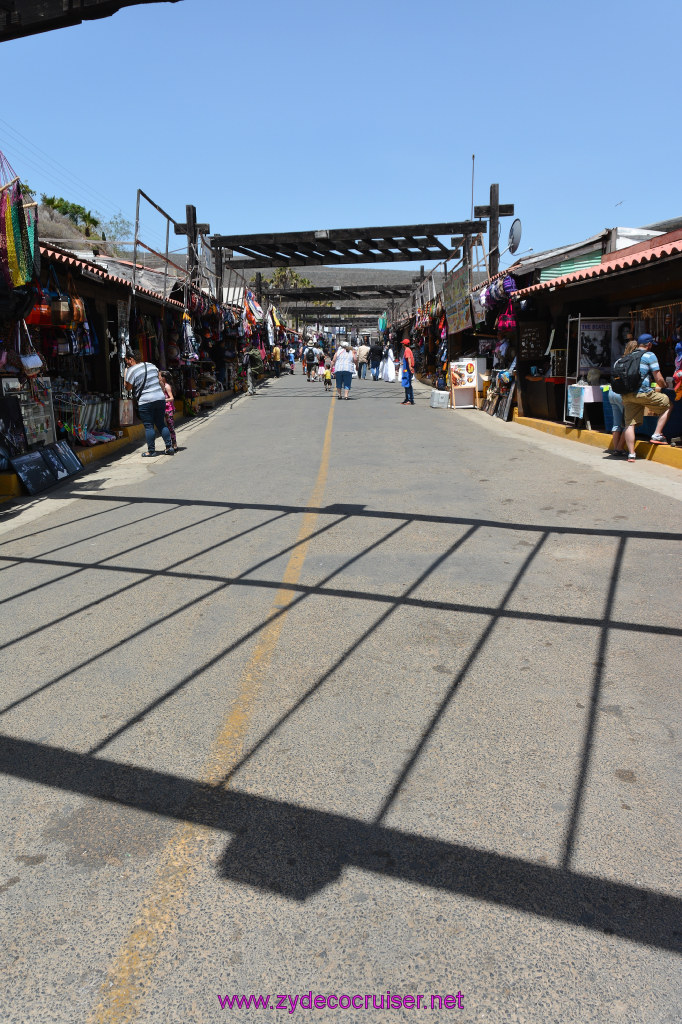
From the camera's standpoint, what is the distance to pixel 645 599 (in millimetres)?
5234

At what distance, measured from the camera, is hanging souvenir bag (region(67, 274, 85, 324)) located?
11.7 m

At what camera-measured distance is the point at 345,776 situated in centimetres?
317

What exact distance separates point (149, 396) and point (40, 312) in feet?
7.73

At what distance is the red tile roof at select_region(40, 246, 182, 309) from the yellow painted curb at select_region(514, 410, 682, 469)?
8625 mm

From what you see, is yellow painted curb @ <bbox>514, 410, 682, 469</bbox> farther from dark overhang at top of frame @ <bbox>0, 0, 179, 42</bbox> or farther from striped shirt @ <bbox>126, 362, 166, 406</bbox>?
dark overhang at top of frame @ <bbox>0, 0, 179, 42</bbox>

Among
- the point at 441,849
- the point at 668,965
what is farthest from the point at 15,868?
the point at 668,965

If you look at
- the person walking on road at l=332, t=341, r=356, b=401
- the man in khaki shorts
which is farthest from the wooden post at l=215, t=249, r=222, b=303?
the man in khaki shorts

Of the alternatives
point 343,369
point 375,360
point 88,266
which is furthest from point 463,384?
point 375,360

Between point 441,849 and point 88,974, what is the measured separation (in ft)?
3.99

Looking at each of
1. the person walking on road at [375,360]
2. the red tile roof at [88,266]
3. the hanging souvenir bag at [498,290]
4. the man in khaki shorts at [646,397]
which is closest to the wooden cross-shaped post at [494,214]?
the hanging souvenir bag at [498,290]

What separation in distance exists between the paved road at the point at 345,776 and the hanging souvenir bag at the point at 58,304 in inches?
214

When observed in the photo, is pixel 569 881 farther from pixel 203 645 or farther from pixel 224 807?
pixel 203 645

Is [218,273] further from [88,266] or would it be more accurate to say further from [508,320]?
[88,266]

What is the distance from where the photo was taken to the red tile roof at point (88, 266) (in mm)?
11180
